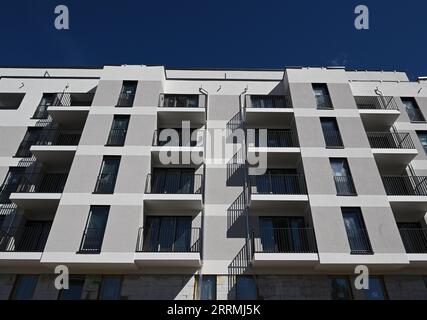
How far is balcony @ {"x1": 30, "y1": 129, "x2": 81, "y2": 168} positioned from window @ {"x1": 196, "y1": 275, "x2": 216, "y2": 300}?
945 centimetres

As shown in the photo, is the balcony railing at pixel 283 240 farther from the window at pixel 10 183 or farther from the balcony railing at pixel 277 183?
the window at pixel 10 183

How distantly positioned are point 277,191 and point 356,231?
4.11m

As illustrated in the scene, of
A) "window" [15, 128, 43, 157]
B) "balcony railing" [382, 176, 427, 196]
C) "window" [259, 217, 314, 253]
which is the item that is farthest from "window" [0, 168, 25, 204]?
"balcony railing" [382, 176, 427, 196]

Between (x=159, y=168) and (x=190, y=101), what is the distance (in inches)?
205

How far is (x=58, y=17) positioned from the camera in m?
14.5

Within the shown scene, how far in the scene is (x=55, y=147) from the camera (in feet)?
51.8

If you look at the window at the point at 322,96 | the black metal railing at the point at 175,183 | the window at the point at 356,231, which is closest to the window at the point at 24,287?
the black metal railing at the point at 175,183

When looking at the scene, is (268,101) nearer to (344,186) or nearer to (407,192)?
(344,186)

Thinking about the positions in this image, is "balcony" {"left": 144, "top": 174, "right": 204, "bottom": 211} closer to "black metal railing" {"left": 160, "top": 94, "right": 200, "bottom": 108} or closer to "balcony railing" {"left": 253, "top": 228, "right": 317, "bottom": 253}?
"balcony railing" {"left": 253, "top": 228, "right": 317, "bottom": 253}

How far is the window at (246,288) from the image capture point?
1261cm

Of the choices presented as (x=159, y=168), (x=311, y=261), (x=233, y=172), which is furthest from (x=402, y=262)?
(x=159, y=168)
